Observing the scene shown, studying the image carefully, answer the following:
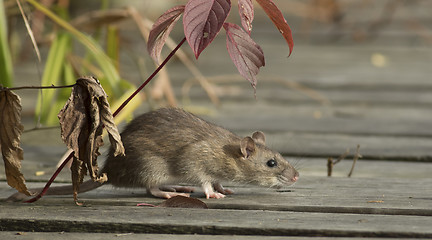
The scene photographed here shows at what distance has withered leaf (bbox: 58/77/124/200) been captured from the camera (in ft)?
6.39

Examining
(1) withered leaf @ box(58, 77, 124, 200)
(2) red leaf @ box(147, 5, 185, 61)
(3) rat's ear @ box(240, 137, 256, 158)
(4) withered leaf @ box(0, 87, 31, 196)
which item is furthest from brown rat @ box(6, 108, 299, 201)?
(2) red leaf @ box(147, 5, 185, 61)

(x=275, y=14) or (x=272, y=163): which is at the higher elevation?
(x=275, y=14)

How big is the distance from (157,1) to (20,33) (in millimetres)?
1786

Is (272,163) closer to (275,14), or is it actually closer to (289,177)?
(289,177)

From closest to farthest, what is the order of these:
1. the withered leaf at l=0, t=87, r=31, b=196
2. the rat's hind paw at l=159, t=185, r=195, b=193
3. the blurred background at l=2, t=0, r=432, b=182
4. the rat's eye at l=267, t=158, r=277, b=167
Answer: the withered leaf at l=0, t=87, r=31, b=196
the rat's hind paw at l=159, t=185, r=195, b=193
the rat's eye at l=267, t=158, r=277, b=167
the blurred background at l=2, t=0, r=432, b=182

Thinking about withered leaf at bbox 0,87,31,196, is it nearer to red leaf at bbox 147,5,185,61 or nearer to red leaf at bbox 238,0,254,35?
red leaf at bbox 147,5,185,61

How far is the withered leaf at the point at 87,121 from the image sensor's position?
195 cm

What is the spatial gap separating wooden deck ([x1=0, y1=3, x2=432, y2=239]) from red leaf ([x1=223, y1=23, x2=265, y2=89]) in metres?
0.38

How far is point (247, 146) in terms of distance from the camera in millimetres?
2660

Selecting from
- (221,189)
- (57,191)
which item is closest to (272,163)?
(221,189)

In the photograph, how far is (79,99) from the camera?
6.48 feet

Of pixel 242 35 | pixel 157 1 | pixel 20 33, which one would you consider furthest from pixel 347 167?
pixel 157 1

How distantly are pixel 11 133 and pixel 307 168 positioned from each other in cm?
123

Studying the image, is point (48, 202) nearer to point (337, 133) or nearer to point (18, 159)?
point (18, 159)
